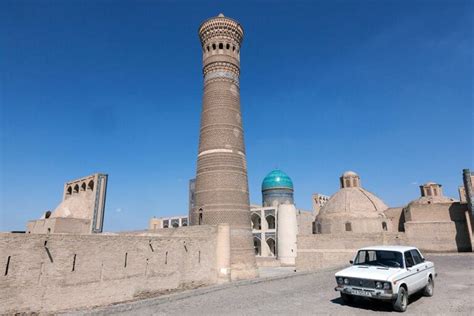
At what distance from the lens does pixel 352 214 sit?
1160 inches

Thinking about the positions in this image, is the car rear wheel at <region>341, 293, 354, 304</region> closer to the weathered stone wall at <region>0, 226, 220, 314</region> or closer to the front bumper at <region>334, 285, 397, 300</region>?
the front bumper at <region>334, 285, 397, 300</region>

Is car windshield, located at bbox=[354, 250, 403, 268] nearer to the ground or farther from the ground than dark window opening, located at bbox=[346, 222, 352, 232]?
nearer to the ground

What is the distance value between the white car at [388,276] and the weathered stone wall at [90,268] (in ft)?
26.0

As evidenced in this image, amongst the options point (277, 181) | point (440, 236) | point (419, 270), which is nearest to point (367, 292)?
point (419, 270)

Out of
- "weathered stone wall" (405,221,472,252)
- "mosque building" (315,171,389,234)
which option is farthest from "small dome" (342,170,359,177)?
"weathered stone wall" (405,221,472,252)

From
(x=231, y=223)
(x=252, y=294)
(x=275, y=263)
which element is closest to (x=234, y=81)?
(x=231, y=223)

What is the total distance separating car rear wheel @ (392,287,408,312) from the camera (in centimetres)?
616

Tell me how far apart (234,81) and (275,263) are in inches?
657

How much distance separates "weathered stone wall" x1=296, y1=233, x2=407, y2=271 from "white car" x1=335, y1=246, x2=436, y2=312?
53.1 ft

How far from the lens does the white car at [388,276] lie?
6168 mm

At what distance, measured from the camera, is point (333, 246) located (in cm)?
2402

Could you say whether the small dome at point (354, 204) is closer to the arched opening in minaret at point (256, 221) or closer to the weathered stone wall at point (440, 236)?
the weathered stone wall at point (440, 236)

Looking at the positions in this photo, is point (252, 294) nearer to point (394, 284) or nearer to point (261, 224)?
point (394, 284)

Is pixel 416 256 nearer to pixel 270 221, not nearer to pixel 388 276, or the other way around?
pixel 388 276
